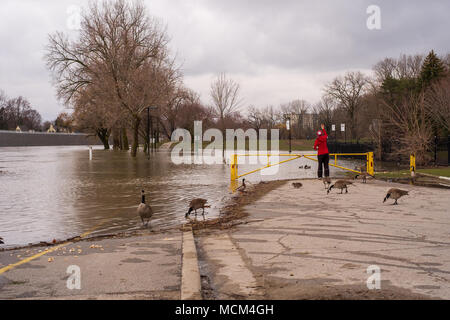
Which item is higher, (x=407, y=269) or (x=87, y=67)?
(x=87, y=67)

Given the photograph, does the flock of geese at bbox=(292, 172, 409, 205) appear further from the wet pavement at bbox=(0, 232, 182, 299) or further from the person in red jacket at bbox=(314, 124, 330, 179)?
the wet pavement at bbox=(0, 232, 182, 299)

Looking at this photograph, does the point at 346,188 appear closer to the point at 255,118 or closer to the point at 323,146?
the point at 323,146

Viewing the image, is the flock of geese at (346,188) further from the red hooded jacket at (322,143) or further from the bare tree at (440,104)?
the bare tree at (440,104)

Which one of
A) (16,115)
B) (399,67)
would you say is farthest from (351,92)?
(16,115)

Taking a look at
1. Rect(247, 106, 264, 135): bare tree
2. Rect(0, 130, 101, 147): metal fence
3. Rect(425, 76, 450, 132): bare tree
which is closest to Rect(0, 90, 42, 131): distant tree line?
Rect(0, 130, 101, 147): metal fence

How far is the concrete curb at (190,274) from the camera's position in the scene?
444 centimetres

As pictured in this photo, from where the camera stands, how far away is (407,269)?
5.32m

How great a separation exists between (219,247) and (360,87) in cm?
8211

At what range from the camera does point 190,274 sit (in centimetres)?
508

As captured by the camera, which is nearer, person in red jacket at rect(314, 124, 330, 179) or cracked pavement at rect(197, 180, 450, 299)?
cracked pavement at rect(197, 180, 450, 299)

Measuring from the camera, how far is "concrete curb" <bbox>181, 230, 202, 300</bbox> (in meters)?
4.44

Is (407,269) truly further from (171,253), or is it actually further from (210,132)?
(210,132)

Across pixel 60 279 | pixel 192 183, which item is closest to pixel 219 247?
pixel 60 279

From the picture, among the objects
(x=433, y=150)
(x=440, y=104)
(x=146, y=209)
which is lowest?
(x=146, y=209)
